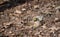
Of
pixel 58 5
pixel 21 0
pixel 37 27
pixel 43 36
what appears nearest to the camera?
pixel 43 36

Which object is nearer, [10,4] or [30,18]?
[30,18]

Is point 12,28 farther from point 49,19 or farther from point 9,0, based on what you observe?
point 9,0

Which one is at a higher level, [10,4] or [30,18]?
[10,4]

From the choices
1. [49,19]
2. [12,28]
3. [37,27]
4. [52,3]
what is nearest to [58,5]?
[52,3]

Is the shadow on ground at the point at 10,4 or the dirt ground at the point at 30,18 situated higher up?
the shadow on ground at the point at 10,4

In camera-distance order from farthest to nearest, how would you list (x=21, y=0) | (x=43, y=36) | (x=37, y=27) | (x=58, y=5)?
(x=21, y=0) < (x=58, y=5) < (x=37, y=27) < (x=43, y=36)

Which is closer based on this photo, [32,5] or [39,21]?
[39,21]

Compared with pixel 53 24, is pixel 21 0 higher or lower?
higher

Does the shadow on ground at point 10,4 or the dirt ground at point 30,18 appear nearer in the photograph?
the dirt ground at point 30,18
